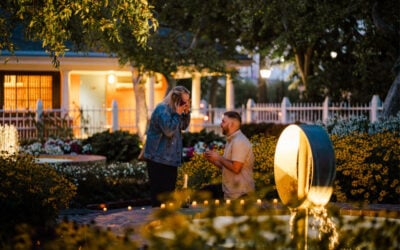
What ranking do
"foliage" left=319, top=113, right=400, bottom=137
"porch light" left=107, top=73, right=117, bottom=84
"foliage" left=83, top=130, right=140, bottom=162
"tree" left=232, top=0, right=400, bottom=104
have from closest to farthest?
"foliage" left=319, top=113, right=400, bottom=137 < "foliage" left=83, top=130, right=140, bottom=162 < "tree" left=232, top=0, right=400, bottom=104 < "porch light" left=107, top=73, right=117, bottom=84

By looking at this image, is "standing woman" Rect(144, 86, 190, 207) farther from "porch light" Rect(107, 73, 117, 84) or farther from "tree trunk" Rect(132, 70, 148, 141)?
"porch light" Rect(107, 73, 117, 84)

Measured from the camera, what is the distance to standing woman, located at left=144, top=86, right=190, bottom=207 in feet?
35.1

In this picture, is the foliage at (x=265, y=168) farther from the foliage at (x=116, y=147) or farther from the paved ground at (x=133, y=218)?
the foliage at (x=116, y=147)

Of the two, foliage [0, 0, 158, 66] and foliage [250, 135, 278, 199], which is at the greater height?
foliage [0, 0, 158, 66]

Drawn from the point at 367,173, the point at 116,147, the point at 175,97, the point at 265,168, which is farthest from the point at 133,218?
the point at 116,147

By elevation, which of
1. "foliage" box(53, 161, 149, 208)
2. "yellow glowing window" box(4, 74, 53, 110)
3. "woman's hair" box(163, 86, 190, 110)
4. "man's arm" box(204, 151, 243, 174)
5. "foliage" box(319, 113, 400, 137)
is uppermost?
"yellow glowing window" box(4, 74, 53, 110)

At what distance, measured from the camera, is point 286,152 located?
816cm

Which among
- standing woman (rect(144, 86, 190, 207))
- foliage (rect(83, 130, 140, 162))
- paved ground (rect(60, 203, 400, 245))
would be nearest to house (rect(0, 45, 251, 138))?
foliage (rect(83, 130, 140, 162))

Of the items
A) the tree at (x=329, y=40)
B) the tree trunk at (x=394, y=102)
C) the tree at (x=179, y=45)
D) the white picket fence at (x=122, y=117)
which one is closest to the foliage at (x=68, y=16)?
the tree trunk at (x=394, y=102)

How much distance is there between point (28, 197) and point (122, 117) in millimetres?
23348

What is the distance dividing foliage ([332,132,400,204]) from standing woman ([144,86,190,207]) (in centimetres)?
268

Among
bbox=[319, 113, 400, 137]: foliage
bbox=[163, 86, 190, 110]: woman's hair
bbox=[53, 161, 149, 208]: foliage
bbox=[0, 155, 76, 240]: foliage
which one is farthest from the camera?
bbox=[319, 113, 400, 137]: foliage

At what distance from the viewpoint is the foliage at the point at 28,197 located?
9461mm

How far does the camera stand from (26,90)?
31.4 metres
